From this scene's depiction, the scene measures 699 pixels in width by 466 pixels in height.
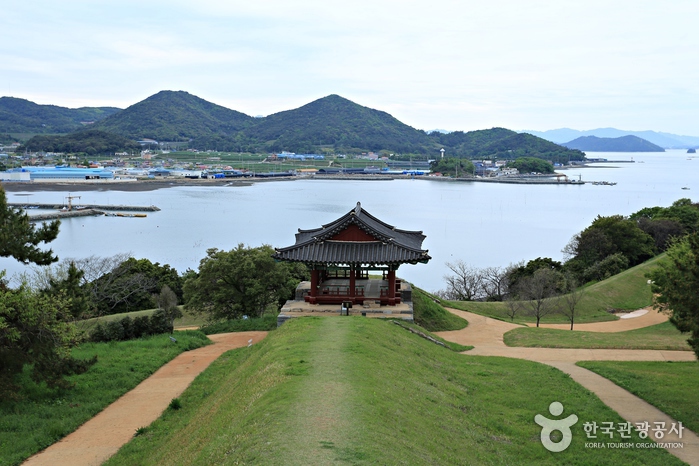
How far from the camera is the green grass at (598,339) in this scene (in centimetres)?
1912

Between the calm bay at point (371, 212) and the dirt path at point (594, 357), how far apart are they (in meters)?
20.5

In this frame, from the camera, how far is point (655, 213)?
181 ft

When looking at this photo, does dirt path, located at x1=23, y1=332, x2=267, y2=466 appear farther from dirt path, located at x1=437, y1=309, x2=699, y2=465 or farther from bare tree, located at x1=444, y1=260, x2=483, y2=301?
bare tree, located at x1=444, y1=260, x2=483, y2=301

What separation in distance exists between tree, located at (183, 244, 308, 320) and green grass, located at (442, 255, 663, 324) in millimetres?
8343

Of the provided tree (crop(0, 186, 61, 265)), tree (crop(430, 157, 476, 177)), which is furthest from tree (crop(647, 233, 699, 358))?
tree (crop(430, 157, 476, 177))

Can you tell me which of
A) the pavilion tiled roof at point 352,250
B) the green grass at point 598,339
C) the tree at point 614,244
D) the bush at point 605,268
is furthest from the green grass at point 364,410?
the tree at point 614,244

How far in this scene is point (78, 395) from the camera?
14094 mm

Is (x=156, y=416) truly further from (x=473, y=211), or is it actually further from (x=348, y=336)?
(x=473, y=211)

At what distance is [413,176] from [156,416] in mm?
168278

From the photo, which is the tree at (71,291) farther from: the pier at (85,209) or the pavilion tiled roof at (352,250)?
the pier at (85,209)

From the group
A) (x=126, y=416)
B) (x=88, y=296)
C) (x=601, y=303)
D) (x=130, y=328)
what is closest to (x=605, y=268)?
(x=601, y=303)

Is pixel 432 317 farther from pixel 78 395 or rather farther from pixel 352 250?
pixel 78 395

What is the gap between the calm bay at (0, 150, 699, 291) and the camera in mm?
61062

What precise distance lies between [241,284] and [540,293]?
14.6 m
